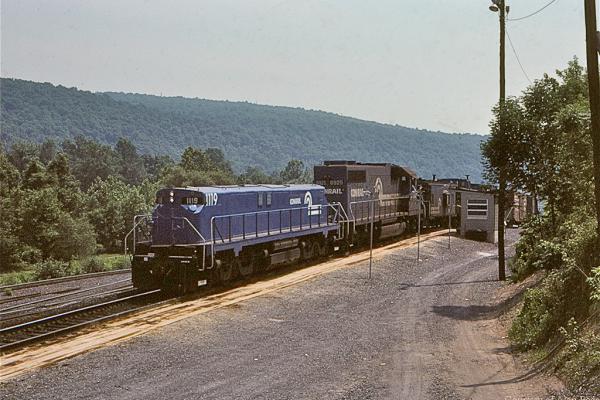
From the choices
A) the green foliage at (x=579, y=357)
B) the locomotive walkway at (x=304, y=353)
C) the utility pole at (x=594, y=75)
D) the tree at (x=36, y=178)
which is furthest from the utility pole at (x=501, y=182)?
the tree at (x=36, y=178)

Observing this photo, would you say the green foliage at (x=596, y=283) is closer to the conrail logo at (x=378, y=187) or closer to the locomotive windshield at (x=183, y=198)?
the locomotive windshield at (x=183, y=198)

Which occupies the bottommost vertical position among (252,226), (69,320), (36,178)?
(69,320)

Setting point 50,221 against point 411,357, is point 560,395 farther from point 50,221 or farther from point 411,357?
point 50,221

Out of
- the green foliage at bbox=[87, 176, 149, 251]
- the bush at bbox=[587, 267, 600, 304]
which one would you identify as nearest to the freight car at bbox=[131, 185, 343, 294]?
the bush at bbox=[587, 267, 600, 304]

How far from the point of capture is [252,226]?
2858 cm

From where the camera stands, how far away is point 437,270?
108 ft

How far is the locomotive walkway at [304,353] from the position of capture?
1341 centimetres

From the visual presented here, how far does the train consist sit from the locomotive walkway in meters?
1.74

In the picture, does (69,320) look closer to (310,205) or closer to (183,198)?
(183,198)

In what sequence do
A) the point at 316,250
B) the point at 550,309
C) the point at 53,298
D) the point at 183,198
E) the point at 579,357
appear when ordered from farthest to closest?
the point at 316,250 < the point at 183,198 < the point at 53,298 < the point at 550,309 < the point at 579,357

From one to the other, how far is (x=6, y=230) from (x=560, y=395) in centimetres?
6353

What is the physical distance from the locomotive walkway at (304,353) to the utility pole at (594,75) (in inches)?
197

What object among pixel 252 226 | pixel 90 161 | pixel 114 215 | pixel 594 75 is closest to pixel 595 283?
pixel 594 75

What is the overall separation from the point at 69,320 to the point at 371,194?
24185 millimetres
